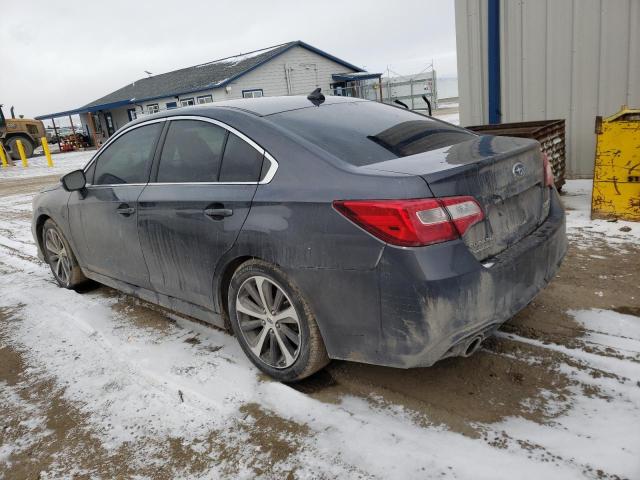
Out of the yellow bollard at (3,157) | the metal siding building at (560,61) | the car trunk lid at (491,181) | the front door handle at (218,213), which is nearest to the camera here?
the car trunk lid at (491,181)

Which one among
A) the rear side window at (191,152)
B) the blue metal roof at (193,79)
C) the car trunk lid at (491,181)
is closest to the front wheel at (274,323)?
the rear side window at (191,152)

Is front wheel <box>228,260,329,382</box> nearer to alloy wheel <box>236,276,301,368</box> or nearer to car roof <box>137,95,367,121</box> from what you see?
alloy wheel <box>236,276,301,368</box>

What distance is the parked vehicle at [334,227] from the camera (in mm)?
2264

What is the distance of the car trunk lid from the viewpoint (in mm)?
2344

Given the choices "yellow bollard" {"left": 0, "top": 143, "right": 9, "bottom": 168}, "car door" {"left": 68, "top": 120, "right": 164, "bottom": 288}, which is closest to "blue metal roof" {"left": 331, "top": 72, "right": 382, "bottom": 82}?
"yellow bollard" {"left": 0, "top": 143, "right": 9, "bottom": 168}

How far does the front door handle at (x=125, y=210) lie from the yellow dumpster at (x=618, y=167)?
483 centimetres

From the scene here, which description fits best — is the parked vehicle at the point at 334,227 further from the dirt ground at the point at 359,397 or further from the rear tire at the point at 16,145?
the rear tire at the point at 16,145

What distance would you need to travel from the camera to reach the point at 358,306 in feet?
7.82

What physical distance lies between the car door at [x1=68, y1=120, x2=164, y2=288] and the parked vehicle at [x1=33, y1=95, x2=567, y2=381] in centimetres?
2

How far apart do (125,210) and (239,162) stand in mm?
1247

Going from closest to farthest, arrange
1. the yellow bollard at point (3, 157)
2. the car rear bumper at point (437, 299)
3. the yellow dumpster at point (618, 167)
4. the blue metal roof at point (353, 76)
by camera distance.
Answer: the car rear bumper at point (437, 299) → the yellow dumpster at point (618, 167) → the yellow bollard at point (3, 157) → the blue metal roof at point (353, 76)

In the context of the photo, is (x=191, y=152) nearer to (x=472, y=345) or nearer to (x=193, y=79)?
(x=472, y=345)

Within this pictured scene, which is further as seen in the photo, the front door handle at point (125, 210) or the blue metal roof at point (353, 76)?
the blue metal roof at point (353, 76)

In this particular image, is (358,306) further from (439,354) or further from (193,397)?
(193,397)
